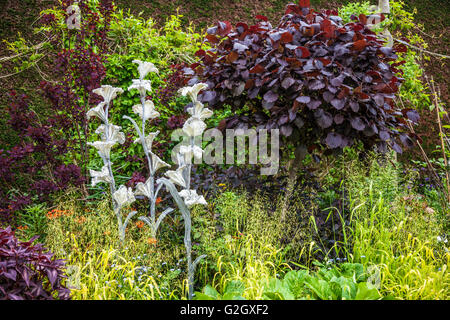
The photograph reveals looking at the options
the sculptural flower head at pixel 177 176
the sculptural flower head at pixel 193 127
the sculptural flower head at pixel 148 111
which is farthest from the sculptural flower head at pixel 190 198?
the sculptural flower head at pixel 148 111

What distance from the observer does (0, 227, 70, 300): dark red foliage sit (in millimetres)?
1587

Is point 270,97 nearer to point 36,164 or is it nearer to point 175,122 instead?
point 175,122

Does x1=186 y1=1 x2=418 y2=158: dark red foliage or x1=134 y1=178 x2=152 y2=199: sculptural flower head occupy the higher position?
x1=186 y1=1 x2=418 y2=158: dark red foliage

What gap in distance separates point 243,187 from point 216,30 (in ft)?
4.17

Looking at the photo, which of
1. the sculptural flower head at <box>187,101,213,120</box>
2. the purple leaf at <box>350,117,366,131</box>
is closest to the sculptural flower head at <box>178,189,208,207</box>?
the sculptural flower head at <box>187,101,213,120</box>

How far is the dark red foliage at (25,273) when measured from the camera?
5.21 ft

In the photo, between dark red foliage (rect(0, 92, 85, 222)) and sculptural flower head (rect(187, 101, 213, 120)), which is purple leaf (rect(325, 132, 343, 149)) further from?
dark red foliage (rect(0, 92, 85, 222))

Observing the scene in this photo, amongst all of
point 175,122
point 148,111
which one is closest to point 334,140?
point 148,111

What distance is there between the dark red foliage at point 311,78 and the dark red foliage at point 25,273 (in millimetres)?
1590

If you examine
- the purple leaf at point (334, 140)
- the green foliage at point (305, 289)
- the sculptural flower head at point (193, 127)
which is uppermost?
the sculptural flower head at point (193, 127)

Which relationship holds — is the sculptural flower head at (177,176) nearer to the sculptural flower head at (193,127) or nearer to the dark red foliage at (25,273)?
the sculptural flower head at (193,127)

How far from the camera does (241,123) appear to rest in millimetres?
2801

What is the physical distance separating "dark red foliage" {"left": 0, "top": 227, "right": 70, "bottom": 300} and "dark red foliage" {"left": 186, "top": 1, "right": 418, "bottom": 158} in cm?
159

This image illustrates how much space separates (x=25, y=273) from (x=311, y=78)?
1.96 metres
